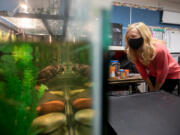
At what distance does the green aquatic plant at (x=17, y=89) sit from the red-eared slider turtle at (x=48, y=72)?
0.05ft

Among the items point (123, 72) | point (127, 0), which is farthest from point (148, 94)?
point (127, 0)

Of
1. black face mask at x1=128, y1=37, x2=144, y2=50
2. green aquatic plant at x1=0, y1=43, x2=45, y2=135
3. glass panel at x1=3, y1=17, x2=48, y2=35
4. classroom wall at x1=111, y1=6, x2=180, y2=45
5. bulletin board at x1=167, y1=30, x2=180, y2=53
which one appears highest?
classroom wall at x1=111, y1=6, x2=180, y2=45

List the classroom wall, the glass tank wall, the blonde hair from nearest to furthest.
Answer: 1. the glass tank wall
2. the blonde hair
3. the classroom wall

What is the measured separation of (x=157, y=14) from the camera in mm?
3297

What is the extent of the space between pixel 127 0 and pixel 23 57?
3.39 meters

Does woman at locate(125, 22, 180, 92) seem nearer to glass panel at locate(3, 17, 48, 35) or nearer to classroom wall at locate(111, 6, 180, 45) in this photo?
glass panel at locate(3, 17, 48, 35)

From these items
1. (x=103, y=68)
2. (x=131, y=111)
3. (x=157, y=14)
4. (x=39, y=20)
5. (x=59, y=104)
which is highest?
(x=157, y=14)

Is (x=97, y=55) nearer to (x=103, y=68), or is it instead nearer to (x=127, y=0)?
(x=103, y=68)

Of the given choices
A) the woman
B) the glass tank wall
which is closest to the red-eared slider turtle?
the glass tank wall

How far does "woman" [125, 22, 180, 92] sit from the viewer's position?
1028 millimetres

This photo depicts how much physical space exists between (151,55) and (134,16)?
251cm

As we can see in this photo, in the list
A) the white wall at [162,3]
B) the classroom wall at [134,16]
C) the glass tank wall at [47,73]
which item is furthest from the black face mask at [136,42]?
the white wall at [162,3]

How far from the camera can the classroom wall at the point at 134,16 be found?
3041mm

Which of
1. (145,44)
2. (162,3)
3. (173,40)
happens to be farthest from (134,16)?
(145,44)
